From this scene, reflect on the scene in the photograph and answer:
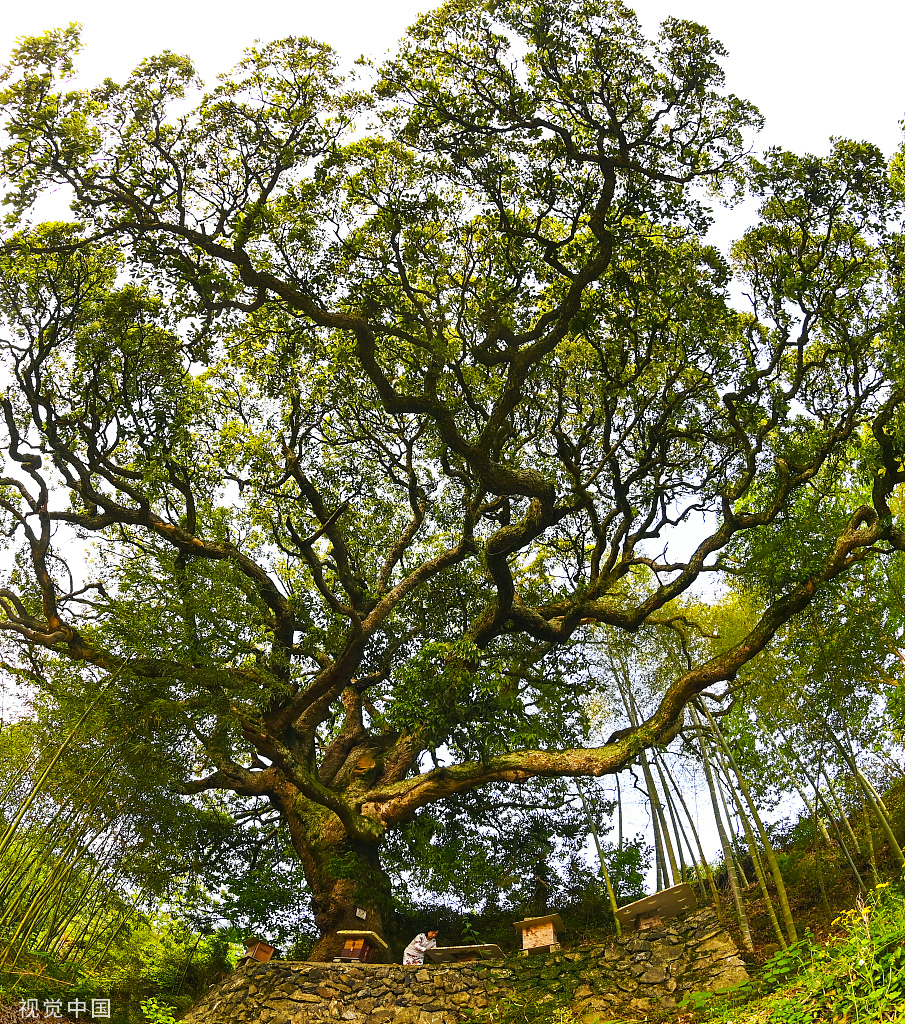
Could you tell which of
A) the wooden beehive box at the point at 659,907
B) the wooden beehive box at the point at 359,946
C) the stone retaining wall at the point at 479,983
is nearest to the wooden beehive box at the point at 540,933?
the stone retaining wall at the point at 479,983

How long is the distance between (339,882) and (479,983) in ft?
7.17

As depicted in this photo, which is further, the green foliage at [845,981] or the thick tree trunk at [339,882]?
the thick tree trunk at [339,882]

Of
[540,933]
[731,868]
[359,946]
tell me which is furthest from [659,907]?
[359,946]

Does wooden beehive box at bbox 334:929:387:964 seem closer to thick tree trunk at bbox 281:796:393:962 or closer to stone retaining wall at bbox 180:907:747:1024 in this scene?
thick tree trunk at bbox 281:796:393:962

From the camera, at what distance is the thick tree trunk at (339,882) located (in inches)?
330

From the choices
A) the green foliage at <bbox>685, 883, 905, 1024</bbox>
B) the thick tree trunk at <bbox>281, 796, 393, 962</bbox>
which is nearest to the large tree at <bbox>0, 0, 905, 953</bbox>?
the thick tree trunk at <bbox>281, 796, 393, 962</bbox>

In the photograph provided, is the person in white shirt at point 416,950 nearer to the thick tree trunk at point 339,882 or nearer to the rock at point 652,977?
the thick tree trunk at point 339,882

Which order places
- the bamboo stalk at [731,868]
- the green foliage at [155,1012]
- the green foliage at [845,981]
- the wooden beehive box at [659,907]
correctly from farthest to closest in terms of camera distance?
the bamboo stalk at [731,868], the green foliage at [155,1012], the wooden beehive box at [659,907], the green foliage at [845,981]

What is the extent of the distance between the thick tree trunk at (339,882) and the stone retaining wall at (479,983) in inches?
36.7

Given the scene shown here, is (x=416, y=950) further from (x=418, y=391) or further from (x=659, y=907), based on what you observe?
(x=418, y=391)

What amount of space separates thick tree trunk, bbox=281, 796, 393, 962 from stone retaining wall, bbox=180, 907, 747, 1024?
932mm

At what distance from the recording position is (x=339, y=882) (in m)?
8.71

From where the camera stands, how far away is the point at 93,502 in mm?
9195

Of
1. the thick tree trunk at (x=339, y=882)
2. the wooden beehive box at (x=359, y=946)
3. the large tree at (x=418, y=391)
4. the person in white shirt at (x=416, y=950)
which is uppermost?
the large tree at (x=418, y=391)
